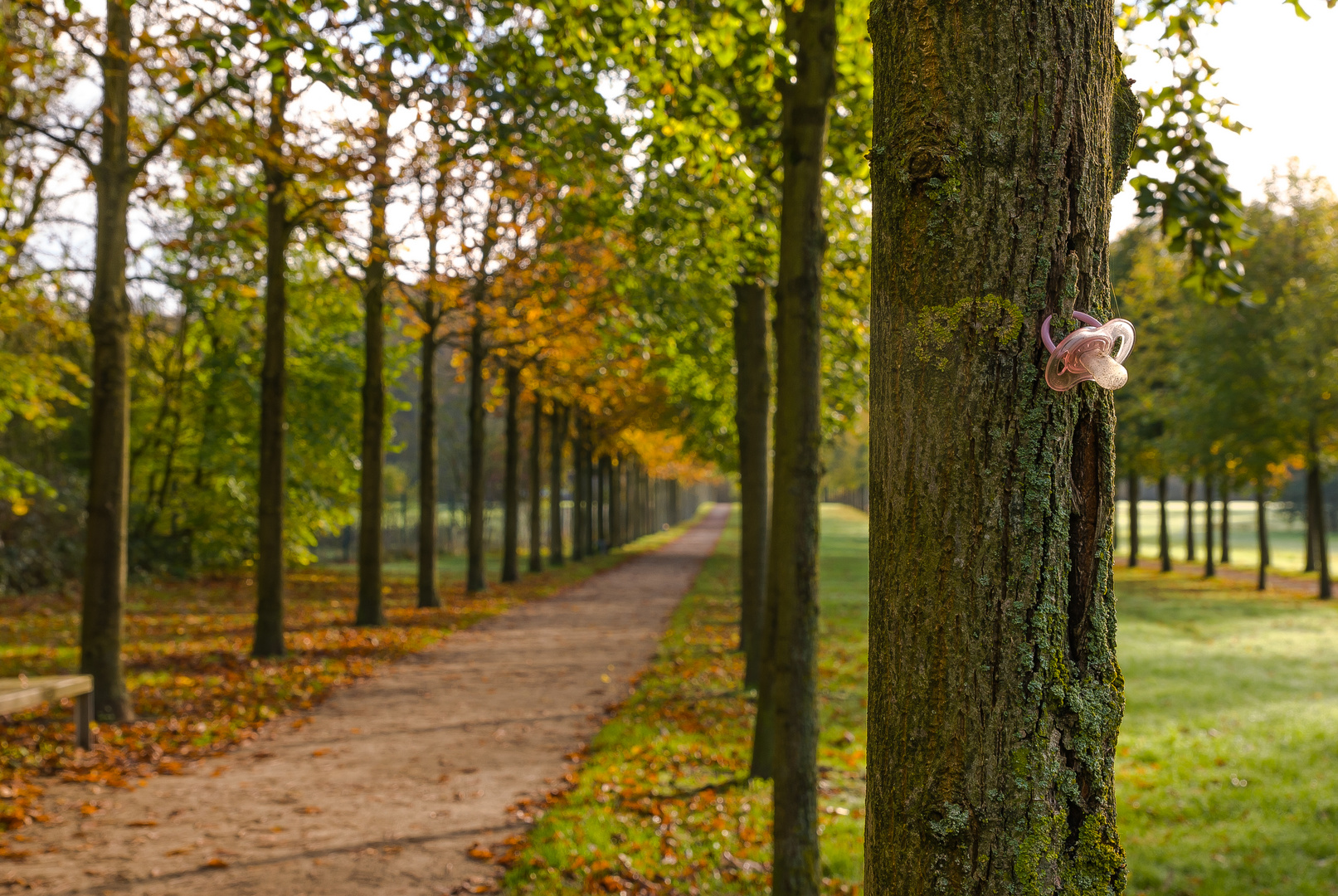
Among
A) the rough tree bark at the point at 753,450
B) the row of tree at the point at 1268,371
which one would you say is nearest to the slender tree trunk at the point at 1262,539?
the row of tree at the point at 1268,371

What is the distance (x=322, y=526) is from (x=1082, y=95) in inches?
857

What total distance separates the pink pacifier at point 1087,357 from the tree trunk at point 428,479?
15.5 m

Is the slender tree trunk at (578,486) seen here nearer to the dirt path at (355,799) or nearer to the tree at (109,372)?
Result: the dirt path at (355,799)

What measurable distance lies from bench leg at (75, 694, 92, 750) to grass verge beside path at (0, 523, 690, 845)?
10cm

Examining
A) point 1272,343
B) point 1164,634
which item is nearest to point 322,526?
point 1164,634

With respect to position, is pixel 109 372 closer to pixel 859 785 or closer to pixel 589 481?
pixel 859 785

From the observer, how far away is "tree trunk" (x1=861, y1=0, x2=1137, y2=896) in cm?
137

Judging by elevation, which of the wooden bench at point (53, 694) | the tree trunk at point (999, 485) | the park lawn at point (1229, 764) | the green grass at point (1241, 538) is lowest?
the green grass at point (1241, 538)

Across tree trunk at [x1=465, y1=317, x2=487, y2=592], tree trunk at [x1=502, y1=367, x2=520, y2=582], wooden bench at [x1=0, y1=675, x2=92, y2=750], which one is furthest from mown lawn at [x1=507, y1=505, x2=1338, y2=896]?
tree trunk at [x1=502, y1=367, x2=520, y2=582]

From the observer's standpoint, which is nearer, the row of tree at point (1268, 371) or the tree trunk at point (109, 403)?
the tree trunk at point (109, 403)

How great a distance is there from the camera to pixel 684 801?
6020mm

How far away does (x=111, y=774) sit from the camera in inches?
246

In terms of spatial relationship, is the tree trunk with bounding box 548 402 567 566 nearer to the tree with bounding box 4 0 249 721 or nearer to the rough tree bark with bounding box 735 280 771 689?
the rough tree bark with bounding box 735 280 771 689

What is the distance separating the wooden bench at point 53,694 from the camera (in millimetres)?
6164
